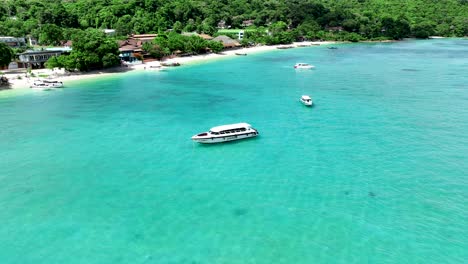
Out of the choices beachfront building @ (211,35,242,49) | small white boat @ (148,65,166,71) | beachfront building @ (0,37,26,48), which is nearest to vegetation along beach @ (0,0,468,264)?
small white boat @ (148,65,166,71)

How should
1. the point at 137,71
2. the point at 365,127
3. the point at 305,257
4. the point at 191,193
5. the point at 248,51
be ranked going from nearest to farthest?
the point at 305,257 < the point at 191,193 < the point at 365,127 < the point at 137,71 < the point at 248,51

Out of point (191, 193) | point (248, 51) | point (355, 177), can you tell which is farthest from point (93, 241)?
point (248, 51)

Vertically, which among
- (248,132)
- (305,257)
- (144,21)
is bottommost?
(305,257)

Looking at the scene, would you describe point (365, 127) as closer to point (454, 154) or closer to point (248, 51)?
point (454, 154)

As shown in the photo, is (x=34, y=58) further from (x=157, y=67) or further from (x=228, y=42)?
(x=228, y=42)

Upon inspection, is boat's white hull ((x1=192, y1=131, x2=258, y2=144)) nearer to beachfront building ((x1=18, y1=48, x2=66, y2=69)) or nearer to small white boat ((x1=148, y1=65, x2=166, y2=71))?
small white boat ((x1=148, y1=65, x2=166, y2=71))

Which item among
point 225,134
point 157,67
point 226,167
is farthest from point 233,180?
point 157,67

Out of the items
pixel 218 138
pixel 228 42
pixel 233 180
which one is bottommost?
pixel 233 180
